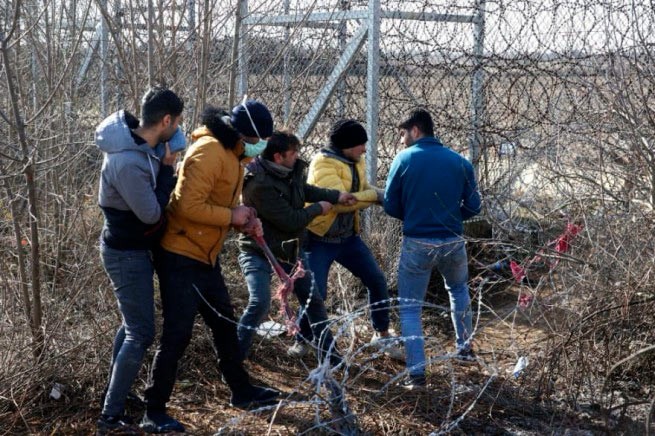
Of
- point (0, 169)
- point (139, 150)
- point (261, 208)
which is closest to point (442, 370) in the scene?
point (261, 208)

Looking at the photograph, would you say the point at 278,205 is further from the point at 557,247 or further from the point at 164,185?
the point at 557,247

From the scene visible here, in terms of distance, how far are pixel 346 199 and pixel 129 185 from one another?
1.67 m

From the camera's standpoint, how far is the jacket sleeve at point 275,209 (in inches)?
193

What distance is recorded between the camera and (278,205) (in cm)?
489

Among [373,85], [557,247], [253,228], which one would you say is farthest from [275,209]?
[373,85]

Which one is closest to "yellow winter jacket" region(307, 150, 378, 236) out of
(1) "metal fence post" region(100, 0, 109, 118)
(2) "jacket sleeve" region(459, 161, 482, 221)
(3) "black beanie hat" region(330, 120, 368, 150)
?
(3) "black beanie hat" region(330, 120, 368, 150)

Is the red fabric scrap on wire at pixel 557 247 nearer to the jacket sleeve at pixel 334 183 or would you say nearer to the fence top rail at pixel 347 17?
the jacket sleeve at pixel 334 183

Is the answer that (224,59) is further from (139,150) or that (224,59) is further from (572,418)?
(572,418)

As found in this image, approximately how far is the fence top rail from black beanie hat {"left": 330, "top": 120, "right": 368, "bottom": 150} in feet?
4.09

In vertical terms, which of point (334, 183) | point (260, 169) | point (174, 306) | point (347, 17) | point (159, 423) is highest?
point (347, 17)

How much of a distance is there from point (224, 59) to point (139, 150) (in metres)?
2.89

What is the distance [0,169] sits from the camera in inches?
191

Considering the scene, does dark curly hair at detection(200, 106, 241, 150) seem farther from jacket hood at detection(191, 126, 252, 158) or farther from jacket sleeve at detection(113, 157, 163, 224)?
jacket sleeve at detection(113, 157, 163, 224)

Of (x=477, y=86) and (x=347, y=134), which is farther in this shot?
(x=477, y=86)
